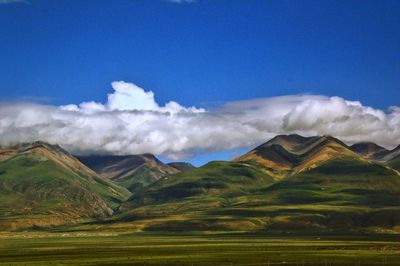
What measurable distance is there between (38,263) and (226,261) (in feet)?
164

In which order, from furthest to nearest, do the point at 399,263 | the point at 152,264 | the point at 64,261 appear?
1. the point at 64,261
2. the point at 152,264
3. the point at 399,263


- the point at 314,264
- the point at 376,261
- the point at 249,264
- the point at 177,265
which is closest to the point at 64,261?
the point at 177,265

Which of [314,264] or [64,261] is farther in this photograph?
[64,261]

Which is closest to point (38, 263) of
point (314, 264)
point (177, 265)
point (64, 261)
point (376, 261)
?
point (64, 261)

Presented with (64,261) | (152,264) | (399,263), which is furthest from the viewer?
(64,261)

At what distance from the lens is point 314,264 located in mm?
150625

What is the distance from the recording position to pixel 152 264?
158750 millimetres

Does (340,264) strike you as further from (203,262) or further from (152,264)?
(152,264)

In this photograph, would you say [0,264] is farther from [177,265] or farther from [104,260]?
[177,265]

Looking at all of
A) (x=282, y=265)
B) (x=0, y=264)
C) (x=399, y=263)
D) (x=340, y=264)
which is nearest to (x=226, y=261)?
(x=282, y=265)

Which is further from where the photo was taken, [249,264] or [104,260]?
[104,260]

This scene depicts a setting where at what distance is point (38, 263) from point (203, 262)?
44.4 metres

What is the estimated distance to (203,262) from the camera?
160250 mm

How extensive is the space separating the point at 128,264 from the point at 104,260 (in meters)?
18.0
